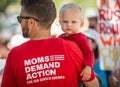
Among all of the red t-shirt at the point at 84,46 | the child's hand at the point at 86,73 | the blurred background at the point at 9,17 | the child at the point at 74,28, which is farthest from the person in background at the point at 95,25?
the child's hand at the point at 86,73

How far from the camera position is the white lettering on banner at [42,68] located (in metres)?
1.95

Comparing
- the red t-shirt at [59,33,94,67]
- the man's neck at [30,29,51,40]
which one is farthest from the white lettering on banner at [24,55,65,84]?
the red t-shirt at [59,33,94,67]

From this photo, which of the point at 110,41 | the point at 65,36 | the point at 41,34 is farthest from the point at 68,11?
the point at 110,41

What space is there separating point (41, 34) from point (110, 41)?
1381 millimetres

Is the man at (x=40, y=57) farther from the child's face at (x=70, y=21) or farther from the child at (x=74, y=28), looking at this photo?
the child's face at (x=70, y=21)

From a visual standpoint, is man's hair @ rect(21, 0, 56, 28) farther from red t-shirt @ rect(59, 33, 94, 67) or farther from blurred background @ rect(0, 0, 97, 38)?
blurred background @ rect(0, 0, 97, 38)

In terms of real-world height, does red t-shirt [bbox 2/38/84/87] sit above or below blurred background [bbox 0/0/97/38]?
below

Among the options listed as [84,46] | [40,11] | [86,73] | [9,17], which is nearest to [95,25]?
[9,17]

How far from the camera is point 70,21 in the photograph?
2.45 meters

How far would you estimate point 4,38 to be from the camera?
298cm

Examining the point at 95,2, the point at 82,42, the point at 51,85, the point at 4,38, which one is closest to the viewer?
the point at 51,85

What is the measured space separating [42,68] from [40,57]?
0.19ft

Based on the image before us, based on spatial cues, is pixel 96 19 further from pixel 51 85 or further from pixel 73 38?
pixel 51 85

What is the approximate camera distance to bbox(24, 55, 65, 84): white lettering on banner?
6.40 feet
